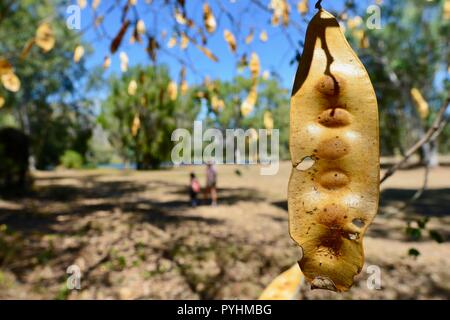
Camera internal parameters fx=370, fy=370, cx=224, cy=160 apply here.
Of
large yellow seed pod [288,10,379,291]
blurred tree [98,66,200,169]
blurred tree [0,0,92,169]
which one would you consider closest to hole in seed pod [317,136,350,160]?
large yellow seed pod [288,10,379,291]

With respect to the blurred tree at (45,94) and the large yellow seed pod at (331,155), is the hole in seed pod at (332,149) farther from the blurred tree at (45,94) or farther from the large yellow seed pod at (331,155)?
the blurred tree at (45,94)

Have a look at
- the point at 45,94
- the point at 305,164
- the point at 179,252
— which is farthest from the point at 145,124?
the point at 305,164

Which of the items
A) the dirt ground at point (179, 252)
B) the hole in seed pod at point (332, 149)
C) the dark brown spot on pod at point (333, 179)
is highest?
the hole in seed pod at point (332, 149)

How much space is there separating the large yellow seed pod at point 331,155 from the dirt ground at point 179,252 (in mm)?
2105

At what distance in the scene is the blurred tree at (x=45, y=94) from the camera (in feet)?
55.2

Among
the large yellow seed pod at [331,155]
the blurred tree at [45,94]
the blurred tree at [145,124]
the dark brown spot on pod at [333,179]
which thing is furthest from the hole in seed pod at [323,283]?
the blurred tree at [145,124]

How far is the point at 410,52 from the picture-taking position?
16844 mm

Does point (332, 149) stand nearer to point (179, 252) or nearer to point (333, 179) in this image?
point (333, 179)

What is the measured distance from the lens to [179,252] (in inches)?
201

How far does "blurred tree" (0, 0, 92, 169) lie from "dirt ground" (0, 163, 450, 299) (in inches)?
435

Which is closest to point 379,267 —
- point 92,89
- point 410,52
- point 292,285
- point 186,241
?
point 186,241

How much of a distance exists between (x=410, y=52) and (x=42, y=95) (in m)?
22.7

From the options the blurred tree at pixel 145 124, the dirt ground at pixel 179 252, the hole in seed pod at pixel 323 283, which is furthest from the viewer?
the blurred tree at pixel 145 124

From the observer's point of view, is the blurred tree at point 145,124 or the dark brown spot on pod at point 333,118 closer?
the dark brown spot on pod at point 333,118
